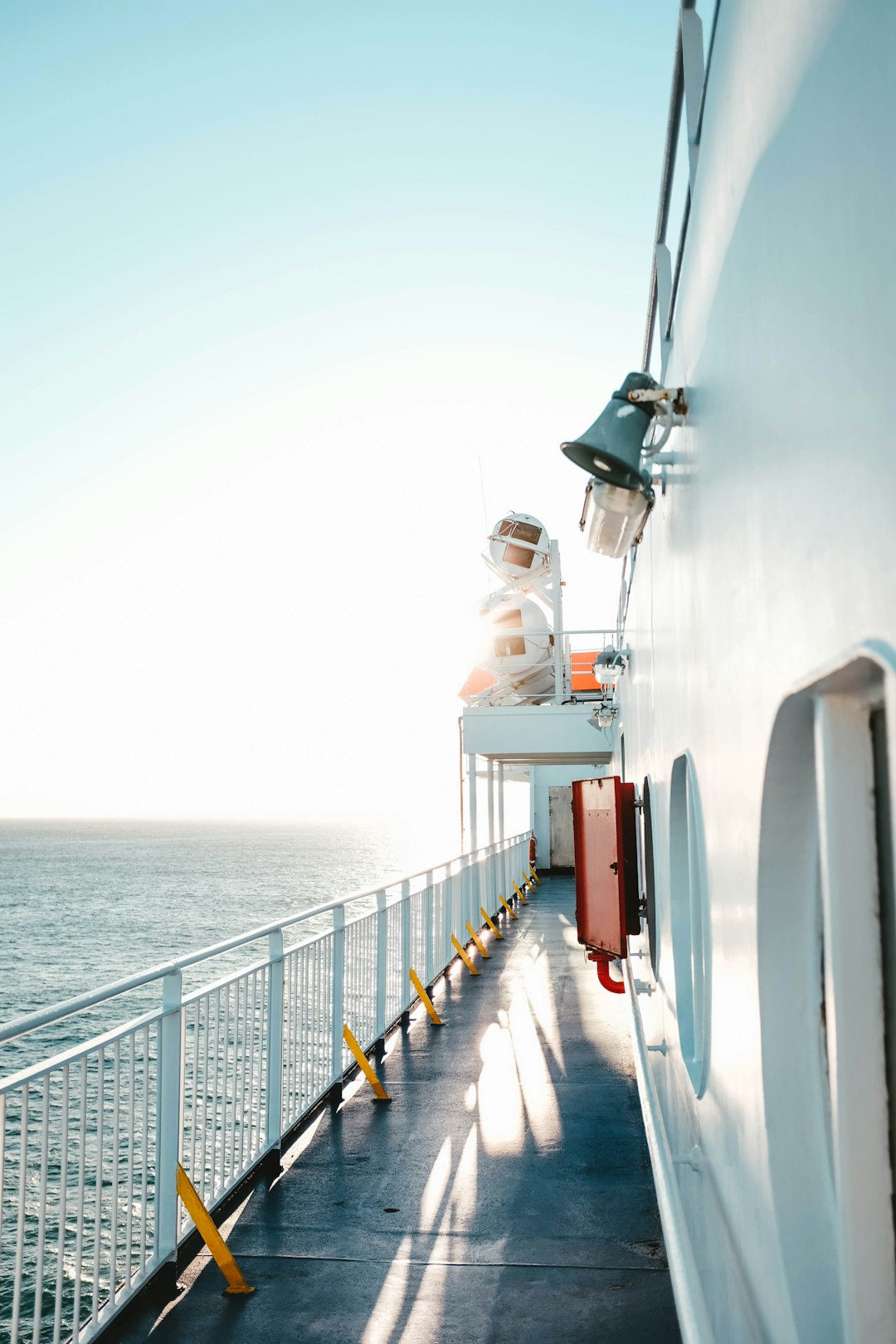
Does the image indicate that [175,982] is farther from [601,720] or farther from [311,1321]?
[601,720]

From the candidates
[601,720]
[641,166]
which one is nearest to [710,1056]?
[641,166]

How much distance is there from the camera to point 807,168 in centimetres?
141

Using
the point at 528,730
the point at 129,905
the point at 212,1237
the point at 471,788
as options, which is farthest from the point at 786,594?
the point at 129,905

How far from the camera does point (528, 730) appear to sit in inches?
631

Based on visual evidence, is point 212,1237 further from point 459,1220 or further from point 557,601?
point 557,601

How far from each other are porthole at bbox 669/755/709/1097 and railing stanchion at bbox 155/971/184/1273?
2.12 meters

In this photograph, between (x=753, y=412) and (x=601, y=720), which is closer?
(x=753, y=412)

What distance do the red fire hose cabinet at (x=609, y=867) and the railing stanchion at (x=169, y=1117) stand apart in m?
2.54

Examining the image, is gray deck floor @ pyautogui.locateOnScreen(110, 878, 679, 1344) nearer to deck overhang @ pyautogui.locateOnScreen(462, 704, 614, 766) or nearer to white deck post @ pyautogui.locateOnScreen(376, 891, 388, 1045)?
white deck post @ pyautogui.locateOnScreen(376, 891, 388, 1045)

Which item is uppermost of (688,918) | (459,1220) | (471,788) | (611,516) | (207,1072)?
(611,516)

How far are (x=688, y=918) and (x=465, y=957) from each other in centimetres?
825

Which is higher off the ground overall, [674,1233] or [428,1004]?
[674,1233]

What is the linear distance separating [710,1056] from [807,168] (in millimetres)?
2298

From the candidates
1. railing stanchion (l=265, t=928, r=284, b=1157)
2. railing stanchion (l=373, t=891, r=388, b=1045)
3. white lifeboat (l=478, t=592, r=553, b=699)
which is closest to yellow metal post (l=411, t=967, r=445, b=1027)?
railing stanchion (l=373, t=891, r=388, b=1045)
